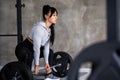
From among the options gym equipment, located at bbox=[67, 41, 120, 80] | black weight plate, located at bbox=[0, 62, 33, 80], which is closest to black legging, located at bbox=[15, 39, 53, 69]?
black weight plate, located at bbox=[0, 62, 33, 80]

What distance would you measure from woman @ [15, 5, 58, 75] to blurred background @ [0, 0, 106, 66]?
6.48 ft

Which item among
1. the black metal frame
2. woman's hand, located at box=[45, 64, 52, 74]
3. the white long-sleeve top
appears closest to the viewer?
the black metal frame

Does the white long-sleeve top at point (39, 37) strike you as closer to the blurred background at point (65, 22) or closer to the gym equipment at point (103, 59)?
the blurred background at point (65, 22)

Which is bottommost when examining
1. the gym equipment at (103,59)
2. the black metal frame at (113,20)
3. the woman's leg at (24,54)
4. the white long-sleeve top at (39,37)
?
the woman's leg at (24,54)

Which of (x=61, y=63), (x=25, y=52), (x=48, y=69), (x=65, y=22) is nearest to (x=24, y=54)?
(x=25, y=52)

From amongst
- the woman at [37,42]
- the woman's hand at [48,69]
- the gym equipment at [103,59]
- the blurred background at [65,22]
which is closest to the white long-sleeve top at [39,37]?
the woman at [37,42]

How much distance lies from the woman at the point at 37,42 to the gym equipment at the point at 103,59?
406cm

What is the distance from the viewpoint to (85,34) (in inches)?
299

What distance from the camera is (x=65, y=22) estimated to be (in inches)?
299

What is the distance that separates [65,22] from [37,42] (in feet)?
7.72

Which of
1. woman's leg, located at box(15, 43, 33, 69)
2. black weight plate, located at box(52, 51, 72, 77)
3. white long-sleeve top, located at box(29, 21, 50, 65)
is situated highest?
white long-sleeve top, located at box(29, 21, 50, 65)

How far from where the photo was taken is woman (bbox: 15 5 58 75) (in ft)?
17.4

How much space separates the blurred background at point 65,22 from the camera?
754 cm

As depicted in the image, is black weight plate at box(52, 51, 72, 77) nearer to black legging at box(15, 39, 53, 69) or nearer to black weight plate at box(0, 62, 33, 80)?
black legging at box(15, 39, 53, 69)
